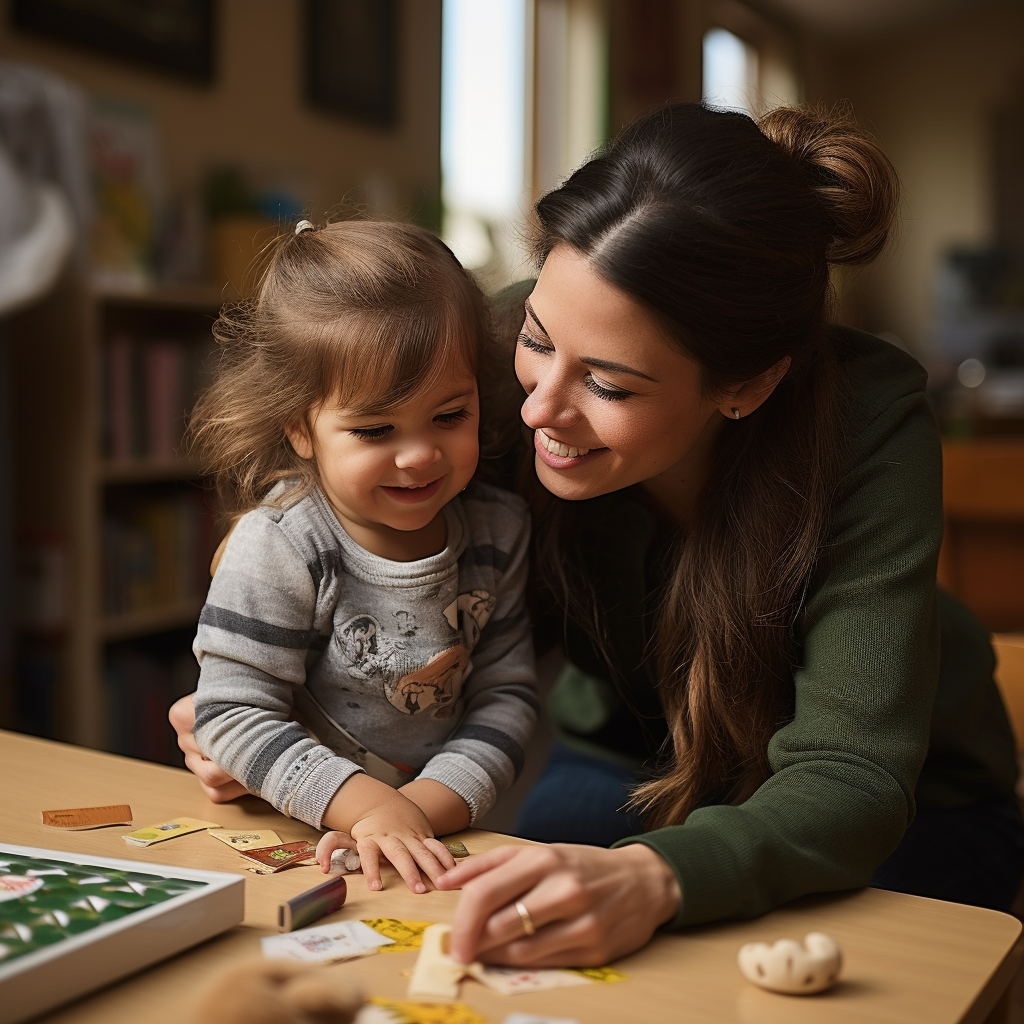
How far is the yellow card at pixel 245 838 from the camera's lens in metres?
0.83

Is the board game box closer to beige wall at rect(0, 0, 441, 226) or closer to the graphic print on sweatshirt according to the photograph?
the graphic print on sweatshirt

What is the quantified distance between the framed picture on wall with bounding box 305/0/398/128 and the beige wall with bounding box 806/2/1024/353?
4724mm

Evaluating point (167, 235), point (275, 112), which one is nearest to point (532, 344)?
point (167, 235)

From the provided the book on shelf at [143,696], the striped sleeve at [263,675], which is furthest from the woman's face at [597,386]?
the book on shelf at [143,696]

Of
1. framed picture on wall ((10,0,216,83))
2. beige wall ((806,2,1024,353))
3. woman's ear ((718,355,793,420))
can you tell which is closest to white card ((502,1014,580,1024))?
woman's ear ((718,355,793,420))

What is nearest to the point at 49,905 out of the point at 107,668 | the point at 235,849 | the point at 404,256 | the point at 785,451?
the point at 235,849

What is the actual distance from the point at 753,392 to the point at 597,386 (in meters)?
0.16

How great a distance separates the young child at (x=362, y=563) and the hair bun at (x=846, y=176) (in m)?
0.31

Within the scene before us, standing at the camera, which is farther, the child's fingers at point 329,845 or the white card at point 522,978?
the child's fingers at point 329,845

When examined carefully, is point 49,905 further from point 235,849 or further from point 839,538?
point 839,538

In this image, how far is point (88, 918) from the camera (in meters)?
0.63

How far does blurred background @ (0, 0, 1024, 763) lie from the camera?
7.45ft

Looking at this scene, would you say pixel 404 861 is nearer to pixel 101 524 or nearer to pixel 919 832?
pixel 919 832

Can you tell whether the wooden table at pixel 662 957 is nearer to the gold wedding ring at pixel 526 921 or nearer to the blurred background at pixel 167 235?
the gold wedding ring at pixel 526 921
